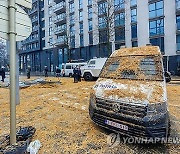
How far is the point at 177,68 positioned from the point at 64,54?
981 inches

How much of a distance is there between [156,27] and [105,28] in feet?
27.6

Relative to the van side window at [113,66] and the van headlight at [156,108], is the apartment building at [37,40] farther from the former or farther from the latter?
the van headlight at [156,108]

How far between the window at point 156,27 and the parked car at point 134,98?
25.4 meters

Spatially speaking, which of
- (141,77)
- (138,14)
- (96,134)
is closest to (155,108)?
(141,77)

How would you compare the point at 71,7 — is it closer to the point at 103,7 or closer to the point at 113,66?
the point at 103,7

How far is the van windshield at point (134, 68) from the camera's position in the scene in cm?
503

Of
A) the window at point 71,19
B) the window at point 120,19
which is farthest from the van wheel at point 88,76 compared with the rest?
the window at point 71,19

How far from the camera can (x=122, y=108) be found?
4.11 metres

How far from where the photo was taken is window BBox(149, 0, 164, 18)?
2908 cm

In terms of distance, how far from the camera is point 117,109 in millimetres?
4164

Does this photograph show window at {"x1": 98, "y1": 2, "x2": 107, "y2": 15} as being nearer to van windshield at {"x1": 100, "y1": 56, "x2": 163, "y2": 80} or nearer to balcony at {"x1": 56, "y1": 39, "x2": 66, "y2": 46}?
balcony at {"x1": 56, "y1": 39, "x2": 66, "y2": 46}

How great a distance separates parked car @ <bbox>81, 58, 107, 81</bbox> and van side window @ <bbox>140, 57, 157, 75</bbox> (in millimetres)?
13041

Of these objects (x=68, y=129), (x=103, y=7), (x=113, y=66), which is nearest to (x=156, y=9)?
(x=103, y=7)

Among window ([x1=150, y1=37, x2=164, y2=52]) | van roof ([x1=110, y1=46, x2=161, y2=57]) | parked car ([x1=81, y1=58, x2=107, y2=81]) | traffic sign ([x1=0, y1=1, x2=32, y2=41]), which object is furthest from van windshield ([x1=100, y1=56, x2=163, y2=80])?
window ([x1=150, y1=37, x2=164, y2=52])
